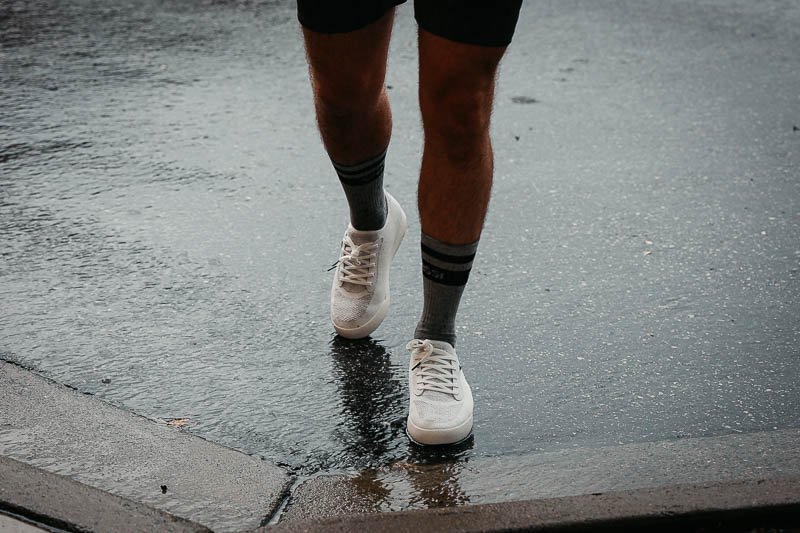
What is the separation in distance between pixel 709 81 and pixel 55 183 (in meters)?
3.21

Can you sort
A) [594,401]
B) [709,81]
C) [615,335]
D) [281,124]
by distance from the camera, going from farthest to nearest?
[709,81]
[281,124]
[615,335]
[594,401]

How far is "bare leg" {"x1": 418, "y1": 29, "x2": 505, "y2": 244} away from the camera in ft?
7.29

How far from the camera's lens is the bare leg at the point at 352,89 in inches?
97.1

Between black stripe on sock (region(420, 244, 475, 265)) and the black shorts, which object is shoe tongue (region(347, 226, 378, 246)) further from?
the black shorts

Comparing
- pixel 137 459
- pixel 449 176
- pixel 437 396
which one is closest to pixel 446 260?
pixel 449 176

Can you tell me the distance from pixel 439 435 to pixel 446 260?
403mm

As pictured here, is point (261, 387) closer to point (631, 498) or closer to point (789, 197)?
point (631, 498)

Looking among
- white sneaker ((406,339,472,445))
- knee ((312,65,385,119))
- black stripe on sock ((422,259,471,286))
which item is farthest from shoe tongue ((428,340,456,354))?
knee ((312,65,385,119))

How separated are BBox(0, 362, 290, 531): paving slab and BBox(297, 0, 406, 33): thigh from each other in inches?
38.3

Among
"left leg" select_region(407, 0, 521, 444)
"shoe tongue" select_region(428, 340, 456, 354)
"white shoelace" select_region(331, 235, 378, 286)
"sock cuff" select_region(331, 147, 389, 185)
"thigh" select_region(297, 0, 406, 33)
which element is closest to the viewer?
"left leg" select_region(407, 0, 521, 444)

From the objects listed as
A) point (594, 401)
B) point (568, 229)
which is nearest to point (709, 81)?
point (568, 229)

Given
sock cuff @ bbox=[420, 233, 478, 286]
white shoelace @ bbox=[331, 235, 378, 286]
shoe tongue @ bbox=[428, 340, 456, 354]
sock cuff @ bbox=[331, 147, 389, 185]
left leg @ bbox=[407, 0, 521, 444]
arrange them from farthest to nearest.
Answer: white shoelace @ bbox=[331, 235, 378, 286], sock cuff @ bbox=[331, 147, 389, 185], shoe tongue @ bbox=[428, 340, 456, 354], sock cuff @ bbox=[420, 233, 478, 286], left leg @ bbox=[407, 0, 521, 444]

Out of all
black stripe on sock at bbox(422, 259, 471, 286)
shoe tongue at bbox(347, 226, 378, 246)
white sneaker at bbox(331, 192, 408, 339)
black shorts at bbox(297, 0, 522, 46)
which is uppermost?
black shorts at bbox(297, 0, 522, 46)

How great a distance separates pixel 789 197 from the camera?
12.9 ft
